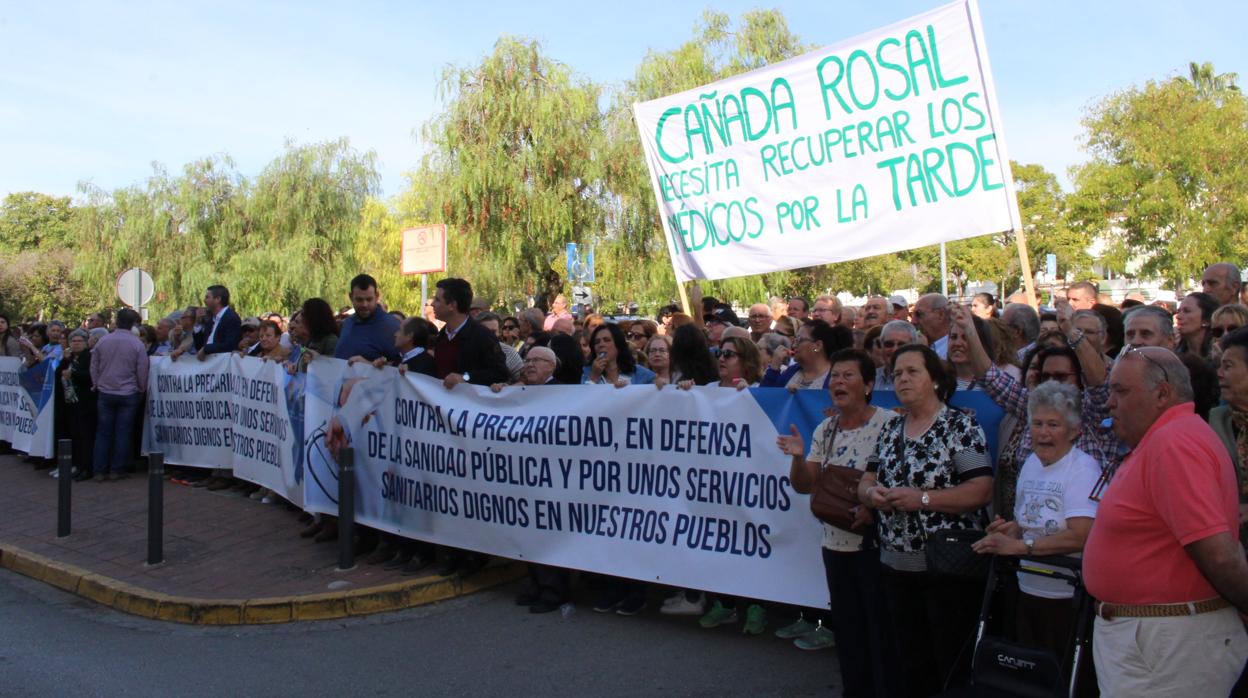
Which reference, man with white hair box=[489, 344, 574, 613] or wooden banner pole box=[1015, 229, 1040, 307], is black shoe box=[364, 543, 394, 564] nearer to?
man with white hair box=[489, 344, 574, 613]

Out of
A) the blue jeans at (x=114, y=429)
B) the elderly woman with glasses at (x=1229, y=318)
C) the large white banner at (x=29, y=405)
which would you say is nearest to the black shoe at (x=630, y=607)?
the elderly woman with glasses at (x=1229, y=318)

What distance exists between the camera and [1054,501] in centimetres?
386

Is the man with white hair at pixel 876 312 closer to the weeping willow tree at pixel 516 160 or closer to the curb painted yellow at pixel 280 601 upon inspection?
the curb painted yellow at pixel 280 601

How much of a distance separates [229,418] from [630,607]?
5695 millimetres

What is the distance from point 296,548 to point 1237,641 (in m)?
6.90

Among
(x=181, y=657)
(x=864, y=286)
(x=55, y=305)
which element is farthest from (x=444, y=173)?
(x=55, y=305)

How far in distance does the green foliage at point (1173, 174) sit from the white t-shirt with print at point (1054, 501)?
24964 mm

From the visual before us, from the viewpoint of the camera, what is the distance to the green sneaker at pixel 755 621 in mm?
5926

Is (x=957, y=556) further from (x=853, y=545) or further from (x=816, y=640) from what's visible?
(x=816, y=640)

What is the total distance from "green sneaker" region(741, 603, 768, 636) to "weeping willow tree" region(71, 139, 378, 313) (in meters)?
35.1

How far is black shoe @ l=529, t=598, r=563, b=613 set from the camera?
6.58m

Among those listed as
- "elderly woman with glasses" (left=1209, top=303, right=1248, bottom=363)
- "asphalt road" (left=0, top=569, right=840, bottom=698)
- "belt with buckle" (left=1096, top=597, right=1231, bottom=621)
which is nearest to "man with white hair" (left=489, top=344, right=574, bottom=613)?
"asphalt road" (left=0, top=569, right=840, bottom=698)

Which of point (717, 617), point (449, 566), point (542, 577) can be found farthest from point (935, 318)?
point (449, 566)

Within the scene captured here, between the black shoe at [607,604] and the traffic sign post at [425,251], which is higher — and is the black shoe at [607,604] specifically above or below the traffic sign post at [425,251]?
below
